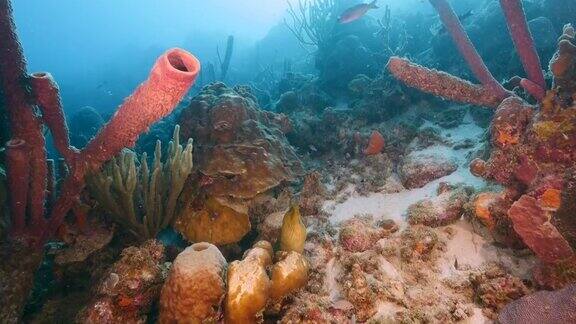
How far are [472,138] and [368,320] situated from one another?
3.77 m

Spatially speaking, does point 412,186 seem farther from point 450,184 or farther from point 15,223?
point 15,223

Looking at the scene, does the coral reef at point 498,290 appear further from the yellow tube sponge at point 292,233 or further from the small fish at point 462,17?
the small fish at point 462,17

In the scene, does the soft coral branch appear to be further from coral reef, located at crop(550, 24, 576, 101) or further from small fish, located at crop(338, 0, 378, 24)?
small fish, located at crop(338, 0, 378, 24)

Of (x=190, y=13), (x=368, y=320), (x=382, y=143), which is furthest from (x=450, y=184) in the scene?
(x=190, y=13)

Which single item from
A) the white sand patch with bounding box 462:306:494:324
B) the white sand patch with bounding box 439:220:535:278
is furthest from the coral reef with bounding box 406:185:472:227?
the white sand patch with bounding box 462:306:494:324

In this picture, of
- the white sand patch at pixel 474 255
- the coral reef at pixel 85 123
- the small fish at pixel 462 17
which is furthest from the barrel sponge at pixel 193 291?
the coral reef at pixel 85 123

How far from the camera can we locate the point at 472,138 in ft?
16.8

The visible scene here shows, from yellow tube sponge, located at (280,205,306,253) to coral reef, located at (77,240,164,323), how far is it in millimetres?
1141

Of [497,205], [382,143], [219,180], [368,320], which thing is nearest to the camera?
[368,320]

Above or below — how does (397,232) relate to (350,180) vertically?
above

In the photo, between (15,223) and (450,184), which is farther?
(450,184)

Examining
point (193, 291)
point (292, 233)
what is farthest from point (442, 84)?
point (193, 291)

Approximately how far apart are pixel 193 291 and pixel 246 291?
0.39 meters

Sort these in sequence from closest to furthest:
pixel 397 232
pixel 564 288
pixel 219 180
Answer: pixel 564 288
pixel 397 232
pixel 219 180
